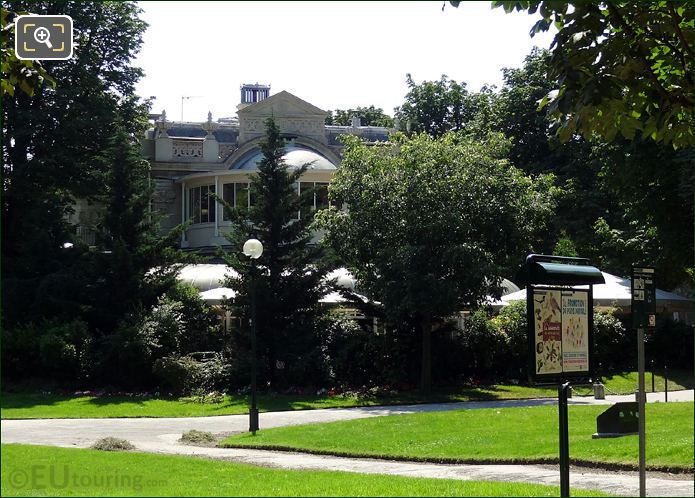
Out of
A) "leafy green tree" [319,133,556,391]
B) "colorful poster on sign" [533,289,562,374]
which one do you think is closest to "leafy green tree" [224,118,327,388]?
"leafy green tree" [319,133,556,391]

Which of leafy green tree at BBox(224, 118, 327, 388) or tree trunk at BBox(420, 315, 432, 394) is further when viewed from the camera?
leafy green tree at BBox(224, 118, 327, 388)

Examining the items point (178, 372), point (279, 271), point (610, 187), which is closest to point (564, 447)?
point (178, 372)

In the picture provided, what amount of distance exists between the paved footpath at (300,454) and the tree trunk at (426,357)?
10.2 ft

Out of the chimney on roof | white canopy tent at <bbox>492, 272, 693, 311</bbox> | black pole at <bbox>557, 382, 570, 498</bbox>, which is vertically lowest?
black pole at <bbox>557, 382, 570, 498</bbox>

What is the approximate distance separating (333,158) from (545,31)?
37.8 metres

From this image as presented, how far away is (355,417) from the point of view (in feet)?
79.3

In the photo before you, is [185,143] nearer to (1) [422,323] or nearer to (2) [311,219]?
(2) [311,219]

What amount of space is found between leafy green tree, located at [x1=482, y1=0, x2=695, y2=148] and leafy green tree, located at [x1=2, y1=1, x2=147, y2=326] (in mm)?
25702

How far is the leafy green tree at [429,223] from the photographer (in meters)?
29.7

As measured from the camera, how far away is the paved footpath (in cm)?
1315

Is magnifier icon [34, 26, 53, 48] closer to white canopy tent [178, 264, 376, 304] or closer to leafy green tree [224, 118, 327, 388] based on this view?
leafy green tree [224, 118, 327, 388]

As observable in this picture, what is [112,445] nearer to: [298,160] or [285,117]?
[298,160]

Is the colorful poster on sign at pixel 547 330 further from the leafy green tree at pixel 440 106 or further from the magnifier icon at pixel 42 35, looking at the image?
the leafy green tree at pixel 440 106

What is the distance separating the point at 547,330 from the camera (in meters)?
10.4
